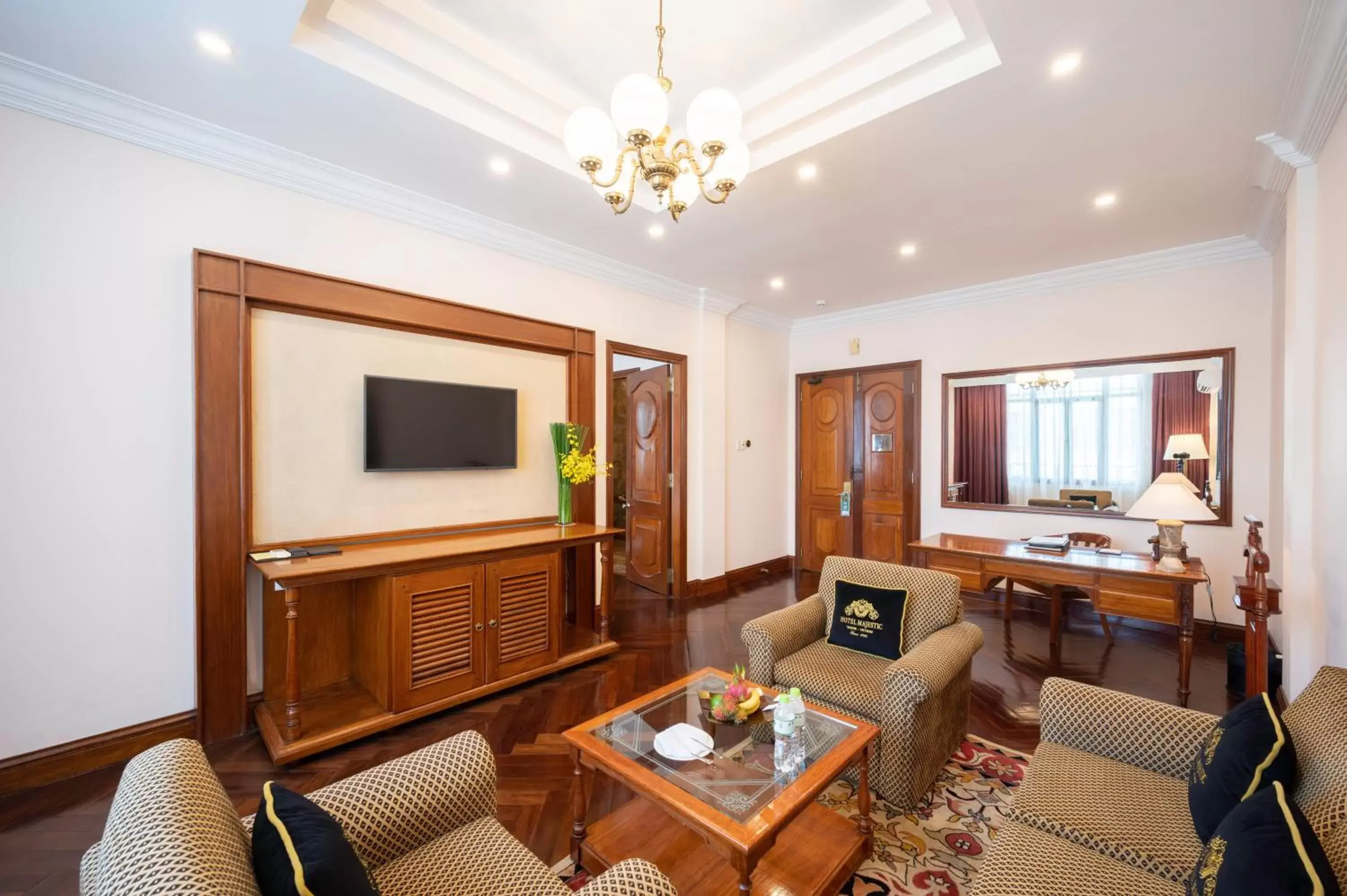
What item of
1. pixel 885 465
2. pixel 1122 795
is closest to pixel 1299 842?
pixel 1122 795

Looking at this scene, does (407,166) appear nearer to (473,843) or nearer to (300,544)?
(300,544)

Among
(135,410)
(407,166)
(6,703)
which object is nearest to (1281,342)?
(407,166)

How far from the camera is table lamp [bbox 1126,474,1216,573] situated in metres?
2.85

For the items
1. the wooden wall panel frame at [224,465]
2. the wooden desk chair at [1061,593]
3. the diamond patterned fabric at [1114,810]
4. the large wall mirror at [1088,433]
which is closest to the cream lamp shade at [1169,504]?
the wooden desk chair at [1061,593]

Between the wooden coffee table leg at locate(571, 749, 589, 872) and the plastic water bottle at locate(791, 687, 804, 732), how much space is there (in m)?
0.74

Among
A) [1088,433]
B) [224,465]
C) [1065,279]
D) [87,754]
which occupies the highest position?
[1065,279]

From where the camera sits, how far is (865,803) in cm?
186

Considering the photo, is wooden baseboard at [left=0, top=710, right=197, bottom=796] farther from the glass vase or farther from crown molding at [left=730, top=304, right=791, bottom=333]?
crown molding at [left=730, top=304, right=791, bottom=333]

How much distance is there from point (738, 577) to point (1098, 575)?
314 centimetres

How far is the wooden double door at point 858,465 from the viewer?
546 centimetres

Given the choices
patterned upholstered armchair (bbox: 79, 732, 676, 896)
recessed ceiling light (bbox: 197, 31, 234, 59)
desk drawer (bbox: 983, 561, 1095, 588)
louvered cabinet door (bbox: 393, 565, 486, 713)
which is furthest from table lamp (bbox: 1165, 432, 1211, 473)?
recessed ceiling light (bbox: 197, 31, 234, 59)

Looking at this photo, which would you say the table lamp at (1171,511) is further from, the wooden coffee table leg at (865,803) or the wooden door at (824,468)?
the wooden door at (824,468)

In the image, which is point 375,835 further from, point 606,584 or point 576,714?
point 606,584

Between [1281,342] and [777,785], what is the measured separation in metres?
4.23
